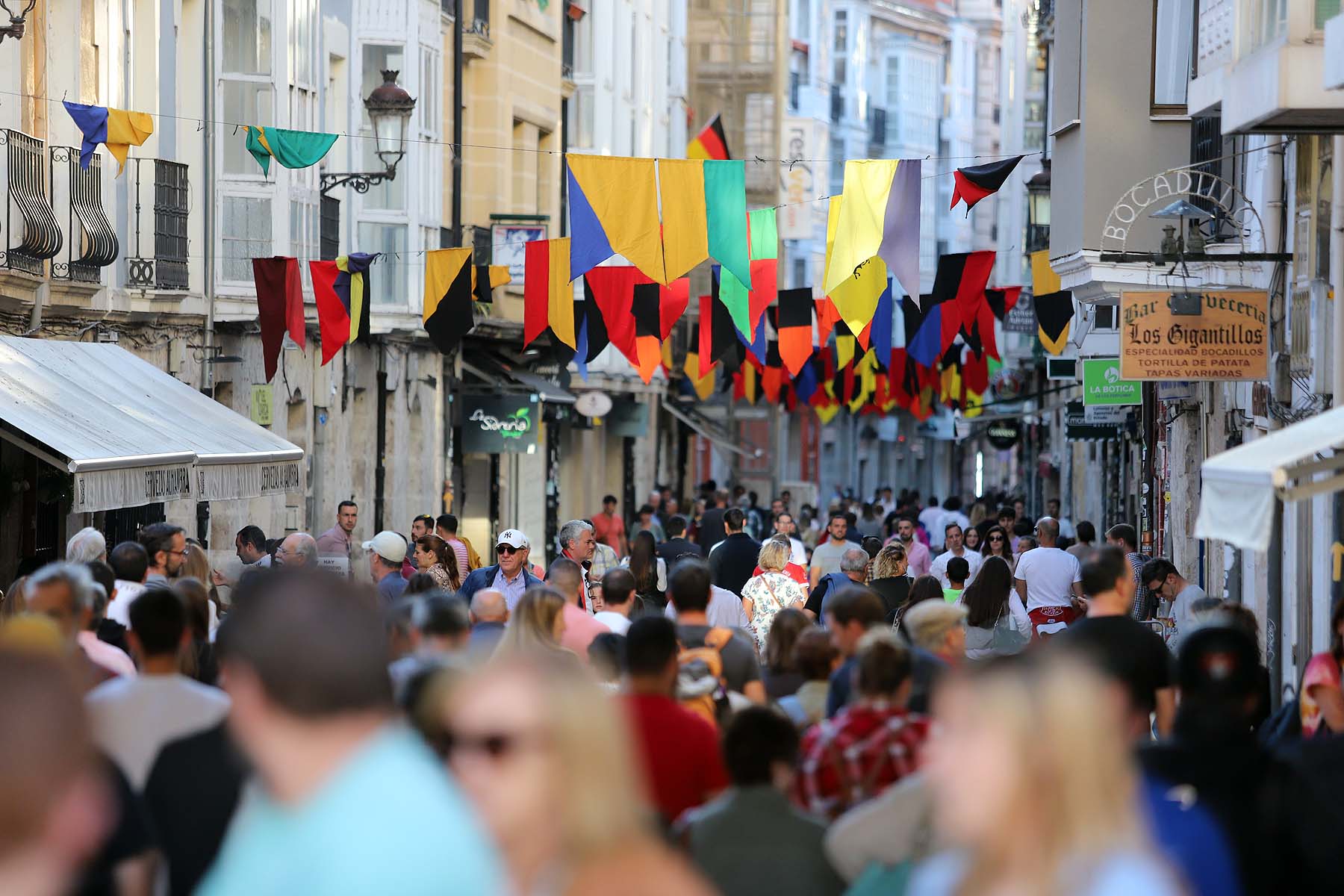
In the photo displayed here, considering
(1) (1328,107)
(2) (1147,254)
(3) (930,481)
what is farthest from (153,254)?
(3) (930,481)

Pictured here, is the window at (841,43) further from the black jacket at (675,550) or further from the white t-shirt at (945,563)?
the black jacket at (675,550)

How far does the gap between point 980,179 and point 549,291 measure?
581cm

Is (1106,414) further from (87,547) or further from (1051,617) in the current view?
(87,547)

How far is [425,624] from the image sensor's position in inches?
284

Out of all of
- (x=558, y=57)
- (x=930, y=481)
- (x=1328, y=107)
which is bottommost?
(x=930, y=481)

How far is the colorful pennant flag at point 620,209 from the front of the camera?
61.7ft

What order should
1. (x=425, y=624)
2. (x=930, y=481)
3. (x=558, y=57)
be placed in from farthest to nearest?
(x=930, y=481) → (x=558, y=57) → (x=425, y=624)

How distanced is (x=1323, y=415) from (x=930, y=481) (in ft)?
267

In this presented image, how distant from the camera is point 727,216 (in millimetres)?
18906

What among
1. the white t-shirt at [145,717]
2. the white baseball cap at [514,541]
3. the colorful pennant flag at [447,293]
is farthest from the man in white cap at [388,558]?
the colorful pennant flag at [447,293]

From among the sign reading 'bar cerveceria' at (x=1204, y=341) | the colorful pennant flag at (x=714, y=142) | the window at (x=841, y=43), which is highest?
the window at (x=841, y=43)

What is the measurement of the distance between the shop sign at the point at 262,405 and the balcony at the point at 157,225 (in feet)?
8.27

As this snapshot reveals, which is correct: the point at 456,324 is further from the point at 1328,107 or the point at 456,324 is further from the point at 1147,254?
the point at 1328,107

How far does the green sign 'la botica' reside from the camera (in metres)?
24.3
